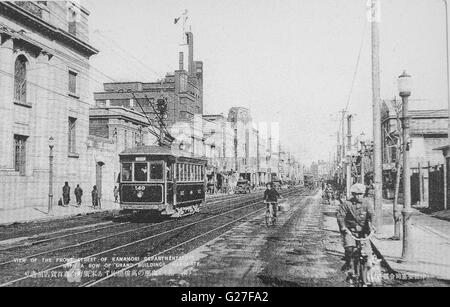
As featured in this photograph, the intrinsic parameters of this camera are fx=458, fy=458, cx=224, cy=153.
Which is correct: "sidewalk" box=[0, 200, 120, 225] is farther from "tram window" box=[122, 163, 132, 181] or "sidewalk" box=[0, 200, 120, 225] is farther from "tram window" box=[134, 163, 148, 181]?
"tram window" box=[134, 163, 148, 181]

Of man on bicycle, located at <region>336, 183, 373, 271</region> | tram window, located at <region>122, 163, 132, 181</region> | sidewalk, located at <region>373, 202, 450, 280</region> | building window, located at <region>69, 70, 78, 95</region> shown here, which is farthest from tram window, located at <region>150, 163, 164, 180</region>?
building window, located at <region>69, 70, 78, 95</region>

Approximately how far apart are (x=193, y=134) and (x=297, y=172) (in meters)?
112

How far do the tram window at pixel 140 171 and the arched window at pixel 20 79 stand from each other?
38.1 feet

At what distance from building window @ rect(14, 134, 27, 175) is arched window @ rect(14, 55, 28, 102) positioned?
7.41 ft

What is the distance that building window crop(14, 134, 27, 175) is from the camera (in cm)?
2627

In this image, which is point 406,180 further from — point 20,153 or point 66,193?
point 66,193

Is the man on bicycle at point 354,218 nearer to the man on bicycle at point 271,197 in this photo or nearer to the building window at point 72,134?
the man on bicycle at point 271,197

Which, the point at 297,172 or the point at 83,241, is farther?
the point at 297,172

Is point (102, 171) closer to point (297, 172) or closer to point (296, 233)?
point (296, 233)

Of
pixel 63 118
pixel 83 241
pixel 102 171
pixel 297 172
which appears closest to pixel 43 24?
pixel 63 118

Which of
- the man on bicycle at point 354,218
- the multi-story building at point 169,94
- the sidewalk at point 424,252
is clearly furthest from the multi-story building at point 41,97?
the multi-story building at point 169,94

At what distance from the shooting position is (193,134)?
201 feet

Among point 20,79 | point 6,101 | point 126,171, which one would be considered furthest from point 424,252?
point 20,79

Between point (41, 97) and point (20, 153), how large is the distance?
391 centimetres
